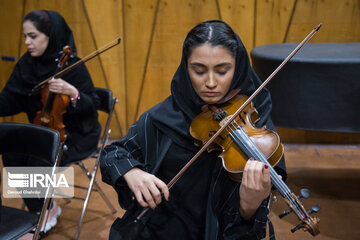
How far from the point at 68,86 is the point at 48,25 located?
45 centimetres

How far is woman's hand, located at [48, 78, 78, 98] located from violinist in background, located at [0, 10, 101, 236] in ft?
0.11

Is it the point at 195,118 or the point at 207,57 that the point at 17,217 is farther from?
the point at 207,57

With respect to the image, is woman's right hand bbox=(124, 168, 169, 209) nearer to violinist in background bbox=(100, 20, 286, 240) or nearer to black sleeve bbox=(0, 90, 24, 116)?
violinist in background bbox=(100, 20, 286, 240)

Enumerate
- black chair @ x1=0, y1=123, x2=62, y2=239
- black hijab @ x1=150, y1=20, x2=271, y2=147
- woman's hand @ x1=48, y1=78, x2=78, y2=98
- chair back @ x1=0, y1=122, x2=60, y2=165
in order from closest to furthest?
black hijab @ x1=150, y1=20, x2=271, y2=147
black chair @ x1=0, y1=123, x2=62, y2=239
chair back @ x1=0, y1=122, x2=60, y2=165
woman's hand @ x1=48, y1=78, x2=78, y2=98

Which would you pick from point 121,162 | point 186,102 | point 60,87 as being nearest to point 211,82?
point 186,102

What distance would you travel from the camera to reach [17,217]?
6.61ft

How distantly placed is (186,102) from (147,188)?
0.34 metres

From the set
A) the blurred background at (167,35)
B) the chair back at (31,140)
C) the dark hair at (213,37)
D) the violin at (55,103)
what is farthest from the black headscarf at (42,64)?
the dark hair at (213,37)

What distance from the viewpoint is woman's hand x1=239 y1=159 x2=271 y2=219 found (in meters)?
1.21

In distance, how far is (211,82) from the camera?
136 cm

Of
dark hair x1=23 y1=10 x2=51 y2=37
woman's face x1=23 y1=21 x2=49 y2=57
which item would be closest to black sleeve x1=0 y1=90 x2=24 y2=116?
woman's face x1=23 y1=21 x2=49 y2=57

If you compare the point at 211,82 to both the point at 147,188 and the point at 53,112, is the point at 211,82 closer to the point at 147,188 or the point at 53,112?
the point at 147,188

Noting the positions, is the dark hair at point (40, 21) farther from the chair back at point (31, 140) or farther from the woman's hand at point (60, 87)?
the chair back at point (31, 140)

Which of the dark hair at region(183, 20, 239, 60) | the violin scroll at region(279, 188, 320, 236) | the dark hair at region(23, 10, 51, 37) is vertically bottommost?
the violin scroll at region(279, 188, 320, 236)
